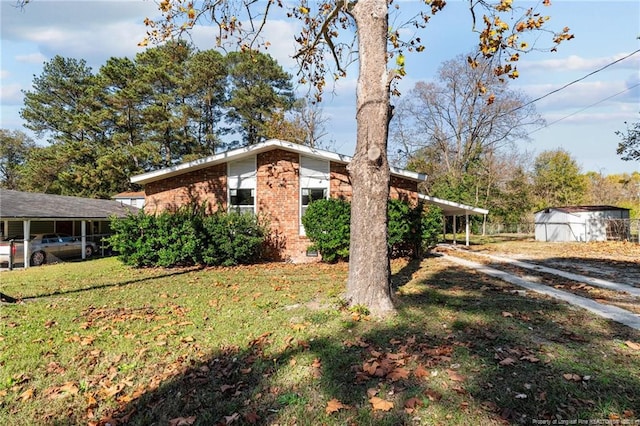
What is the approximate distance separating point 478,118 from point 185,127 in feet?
85.2

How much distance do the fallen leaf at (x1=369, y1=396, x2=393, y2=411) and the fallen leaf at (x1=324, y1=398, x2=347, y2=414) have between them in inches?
9.6

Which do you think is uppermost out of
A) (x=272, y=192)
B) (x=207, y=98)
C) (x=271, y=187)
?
(x=207, y=98)

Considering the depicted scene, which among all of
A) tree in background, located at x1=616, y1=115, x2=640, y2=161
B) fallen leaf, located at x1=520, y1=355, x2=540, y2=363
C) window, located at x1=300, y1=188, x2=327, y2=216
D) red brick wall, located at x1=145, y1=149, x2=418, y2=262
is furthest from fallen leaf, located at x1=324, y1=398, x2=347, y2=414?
tree in background, located at x1=616, y1=115, x2=640, y2=161

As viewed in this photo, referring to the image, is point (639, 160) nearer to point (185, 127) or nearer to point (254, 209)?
point (254, 209)

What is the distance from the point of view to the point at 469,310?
554 cm

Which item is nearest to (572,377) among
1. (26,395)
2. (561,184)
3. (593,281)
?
(26,395)

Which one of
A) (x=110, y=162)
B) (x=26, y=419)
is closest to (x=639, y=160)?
(x=26, y=419)

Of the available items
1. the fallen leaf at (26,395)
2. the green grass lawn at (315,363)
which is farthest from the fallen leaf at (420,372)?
the fallen leaf at (26,395)

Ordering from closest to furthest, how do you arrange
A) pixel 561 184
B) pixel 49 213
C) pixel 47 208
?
pixel 49 213, pixel 47 208, pixel 561 184

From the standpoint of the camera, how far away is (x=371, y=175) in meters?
5.45

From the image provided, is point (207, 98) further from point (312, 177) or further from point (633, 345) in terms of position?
point (633, 345)

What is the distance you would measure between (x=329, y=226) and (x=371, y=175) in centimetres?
717

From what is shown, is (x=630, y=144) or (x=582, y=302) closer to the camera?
(x=582, y=302)

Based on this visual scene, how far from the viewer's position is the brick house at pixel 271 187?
1380cm
